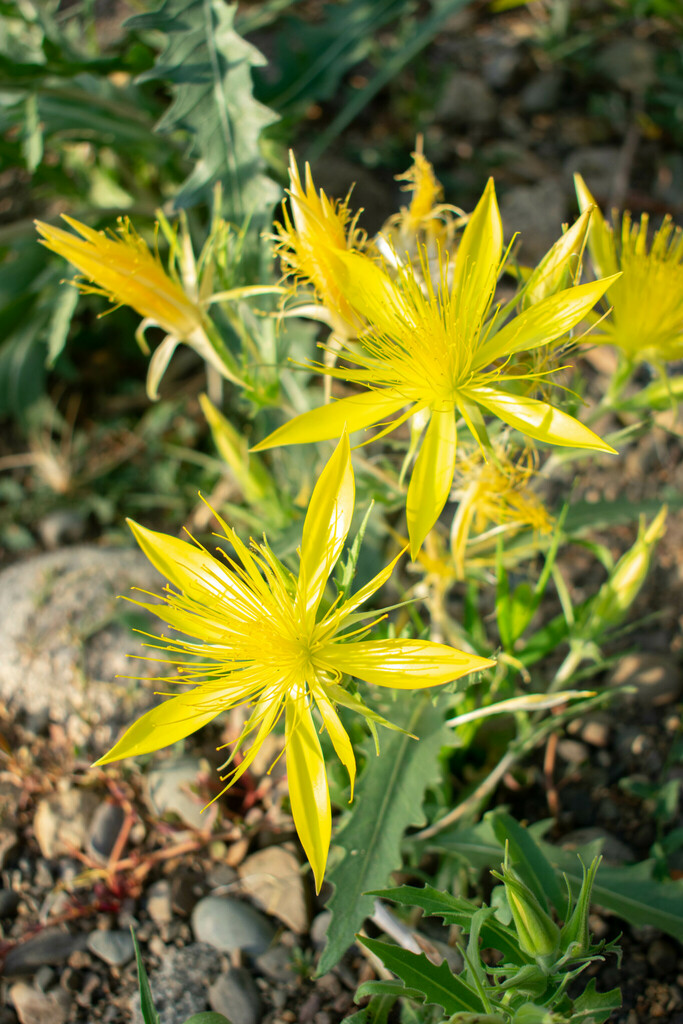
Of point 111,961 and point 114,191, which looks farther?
point 114,191

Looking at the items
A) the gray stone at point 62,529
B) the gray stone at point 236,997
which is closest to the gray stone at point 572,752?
the gray stone at point 236,997

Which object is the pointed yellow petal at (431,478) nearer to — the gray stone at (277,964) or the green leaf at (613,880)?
the green leaf at (613,880)

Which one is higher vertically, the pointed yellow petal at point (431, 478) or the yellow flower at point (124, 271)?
the yellow flower at point (124, 271)

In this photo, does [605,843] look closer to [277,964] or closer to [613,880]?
[613,880]

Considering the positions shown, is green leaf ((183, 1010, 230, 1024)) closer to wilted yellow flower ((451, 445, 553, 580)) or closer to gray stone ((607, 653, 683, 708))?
wilted yellow flower ((451, 445, 553, 580))

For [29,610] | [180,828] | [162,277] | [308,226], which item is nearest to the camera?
[308,226]

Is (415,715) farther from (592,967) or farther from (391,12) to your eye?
(391,12)

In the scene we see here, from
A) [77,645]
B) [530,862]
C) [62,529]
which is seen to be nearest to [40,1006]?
[77,645]

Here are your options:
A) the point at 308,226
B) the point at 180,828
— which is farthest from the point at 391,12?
the point at 180,828
